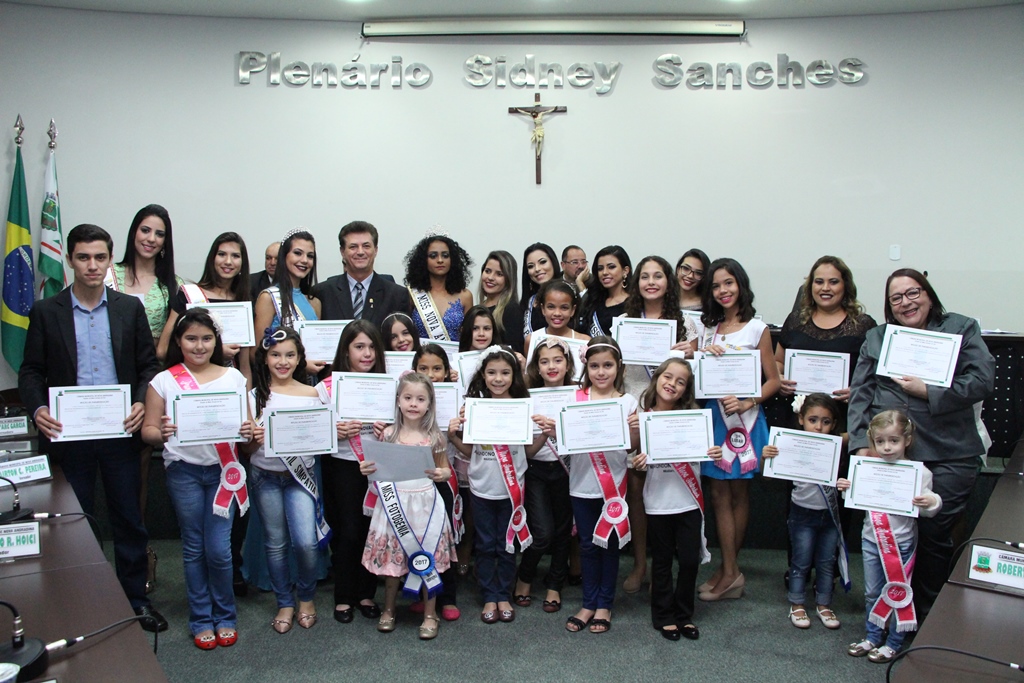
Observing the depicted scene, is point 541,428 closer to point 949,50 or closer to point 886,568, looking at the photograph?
point 886,568

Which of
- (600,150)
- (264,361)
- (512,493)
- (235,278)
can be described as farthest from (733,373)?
(600,150)

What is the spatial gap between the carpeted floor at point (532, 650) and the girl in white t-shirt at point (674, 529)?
0.38ft

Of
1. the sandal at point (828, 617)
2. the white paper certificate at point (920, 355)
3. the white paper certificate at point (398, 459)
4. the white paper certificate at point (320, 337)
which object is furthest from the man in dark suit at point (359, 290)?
the sandal at point (828, 617)

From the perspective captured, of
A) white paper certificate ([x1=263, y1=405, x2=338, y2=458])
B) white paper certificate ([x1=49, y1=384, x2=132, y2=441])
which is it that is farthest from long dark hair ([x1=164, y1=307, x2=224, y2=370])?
white paper certificate ([x1=263, y1=405, x2=338, y2=458])

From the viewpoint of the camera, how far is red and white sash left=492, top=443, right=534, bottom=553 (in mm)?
3855

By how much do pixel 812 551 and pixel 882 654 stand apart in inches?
23.3

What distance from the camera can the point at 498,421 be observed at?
3.69 meters

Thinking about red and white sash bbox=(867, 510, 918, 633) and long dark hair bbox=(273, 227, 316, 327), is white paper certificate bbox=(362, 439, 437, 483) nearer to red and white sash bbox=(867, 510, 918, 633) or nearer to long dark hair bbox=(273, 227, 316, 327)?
long dark hair bbox=(273, 227, 316, 327)

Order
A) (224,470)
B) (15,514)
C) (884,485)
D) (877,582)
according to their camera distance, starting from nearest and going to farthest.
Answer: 1. (15,514)
2. (884,485)
3. (877,582)
4. (224,470)

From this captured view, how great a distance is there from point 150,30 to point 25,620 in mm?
6126

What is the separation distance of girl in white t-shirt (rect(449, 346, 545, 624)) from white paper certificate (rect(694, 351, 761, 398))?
86cm

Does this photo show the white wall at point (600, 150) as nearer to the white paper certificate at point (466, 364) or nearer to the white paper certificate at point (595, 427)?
the white paper certificate at point (466, 364)

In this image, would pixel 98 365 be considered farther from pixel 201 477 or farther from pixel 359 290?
pixel 359 290

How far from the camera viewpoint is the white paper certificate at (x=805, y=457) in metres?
3.64
